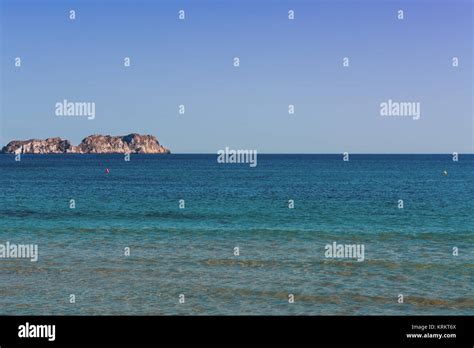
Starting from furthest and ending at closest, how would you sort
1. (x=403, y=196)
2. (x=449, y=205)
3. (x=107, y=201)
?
(x=403, y=196), (x=107, y=201), (x=449, y=205)

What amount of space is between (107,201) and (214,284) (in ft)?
127

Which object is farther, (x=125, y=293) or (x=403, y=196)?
(x=403, y=196)

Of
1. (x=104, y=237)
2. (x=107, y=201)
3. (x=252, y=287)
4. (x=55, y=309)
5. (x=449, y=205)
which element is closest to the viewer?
(x=55, y=309)

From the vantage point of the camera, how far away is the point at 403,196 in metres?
65.9

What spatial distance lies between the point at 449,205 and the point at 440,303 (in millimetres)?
38200

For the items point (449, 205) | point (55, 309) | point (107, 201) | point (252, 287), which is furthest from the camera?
point (107, 201)

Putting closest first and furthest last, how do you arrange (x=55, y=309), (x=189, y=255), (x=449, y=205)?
(x=55, y=309) < (x=189, y=255) < (x=449, y=205)
